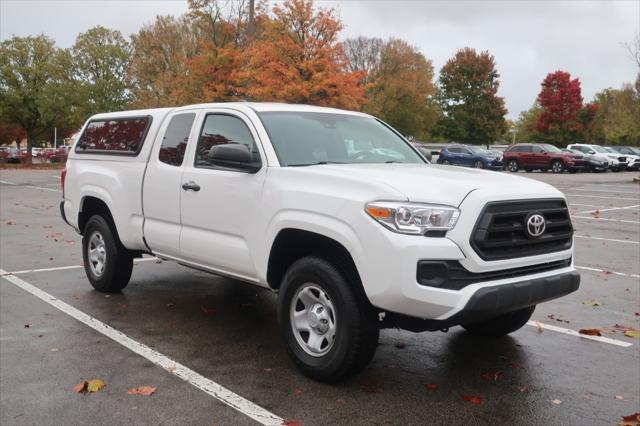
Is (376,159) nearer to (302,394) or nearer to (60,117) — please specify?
(302,394)

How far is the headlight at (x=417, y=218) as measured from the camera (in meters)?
3.90

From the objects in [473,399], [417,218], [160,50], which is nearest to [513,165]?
[160,50]

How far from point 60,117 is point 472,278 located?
51.2 meters

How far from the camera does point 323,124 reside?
5.52 m

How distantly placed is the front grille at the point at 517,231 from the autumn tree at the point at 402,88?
59115mm

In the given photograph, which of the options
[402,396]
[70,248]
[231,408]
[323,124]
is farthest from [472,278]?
[70,248]

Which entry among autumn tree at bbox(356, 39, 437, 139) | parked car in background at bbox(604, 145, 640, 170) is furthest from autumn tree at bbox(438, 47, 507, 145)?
parked car in background at bbox(604, 145, 640, 170)

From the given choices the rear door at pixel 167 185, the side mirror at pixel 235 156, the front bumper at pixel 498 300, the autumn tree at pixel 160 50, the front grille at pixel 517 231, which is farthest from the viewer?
the autumn tree at pixel 160 50

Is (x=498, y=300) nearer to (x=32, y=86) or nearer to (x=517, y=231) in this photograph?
(x=517, y=231)

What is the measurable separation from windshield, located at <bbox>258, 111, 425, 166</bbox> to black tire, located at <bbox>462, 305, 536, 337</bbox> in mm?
1534

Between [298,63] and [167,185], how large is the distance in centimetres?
2653

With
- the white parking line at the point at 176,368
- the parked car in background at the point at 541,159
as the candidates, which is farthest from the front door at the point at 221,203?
the parked car in background at the point at 541,159

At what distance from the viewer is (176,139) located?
19.7 ft

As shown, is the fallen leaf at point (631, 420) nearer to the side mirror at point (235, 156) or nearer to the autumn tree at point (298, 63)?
the side mirror at point (235, 156)
